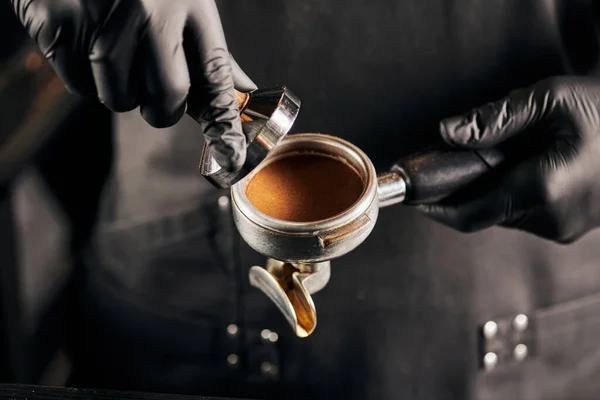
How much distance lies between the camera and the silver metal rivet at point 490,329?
4.41 ft

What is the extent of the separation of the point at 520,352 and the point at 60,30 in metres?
1.09

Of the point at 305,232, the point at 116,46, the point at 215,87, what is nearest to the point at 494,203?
the point at 305,232

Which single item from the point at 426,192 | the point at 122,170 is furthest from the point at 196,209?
the point at 426,192

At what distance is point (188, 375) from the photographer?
1471 mm

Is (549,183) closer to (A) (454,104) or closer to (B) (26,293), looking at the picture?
(A) (454,104)

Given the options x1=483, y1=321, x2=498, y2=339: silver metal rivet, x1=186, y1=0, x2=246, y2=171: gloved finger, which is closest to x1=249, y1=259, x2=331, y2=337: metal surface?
x1=186, y1=0, x2=246, y2=171: gloved finger

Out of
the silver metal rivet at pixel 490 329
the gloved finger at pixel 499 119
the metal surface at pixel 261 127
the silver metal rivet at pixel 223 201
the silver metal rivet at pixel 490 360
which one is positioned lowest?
the silver metal rivet at pixel 490 360

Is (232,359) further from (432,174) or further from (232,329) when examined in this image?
(432,174)

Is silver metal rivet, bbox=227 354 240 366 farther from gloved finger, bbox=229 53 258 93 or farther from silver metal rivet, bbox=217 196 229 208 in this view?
gloved finger, bbox=229 53 258 93

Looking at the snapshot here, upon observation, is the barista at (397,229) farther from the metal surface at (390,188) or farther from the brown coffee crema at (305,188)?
the brown coffee crema at (305,188)

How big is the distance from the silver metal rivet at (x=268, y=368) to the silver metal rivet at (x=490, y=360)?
44cm

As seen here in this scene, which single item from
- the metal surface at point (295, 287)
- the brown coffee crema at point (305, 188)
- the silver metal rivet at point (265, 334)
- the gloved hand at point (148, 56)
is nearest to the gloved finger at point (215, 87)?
the gloved hand at point (148, 56)

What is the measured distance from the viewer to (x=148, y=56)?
0.76 meters

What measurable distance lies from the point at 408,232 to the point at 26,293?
1.13 metres
